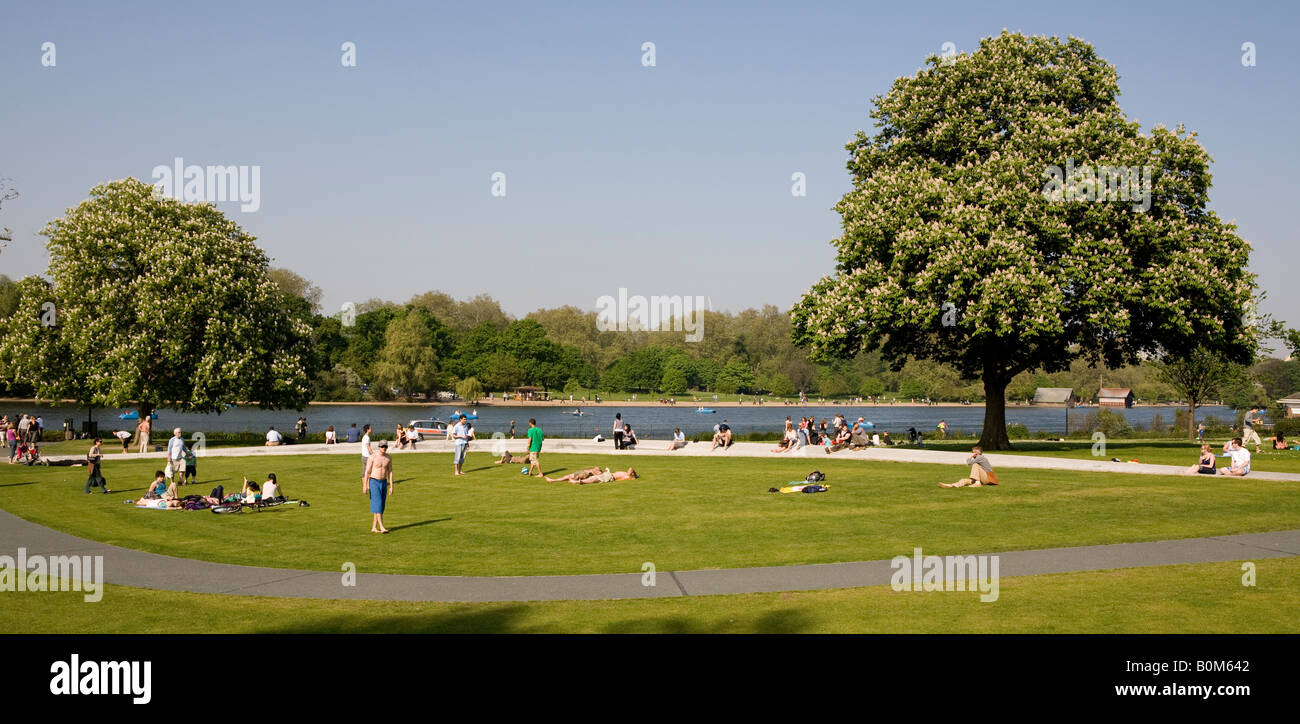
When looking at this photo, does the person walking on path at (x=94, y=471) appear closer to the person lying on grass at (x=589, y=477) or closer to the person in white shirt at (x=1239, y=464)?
the person lying on grass at (x=589, y=477)

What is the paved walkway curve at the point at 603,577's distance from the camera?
495 inches

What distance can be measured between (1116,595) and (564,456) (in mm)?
29214

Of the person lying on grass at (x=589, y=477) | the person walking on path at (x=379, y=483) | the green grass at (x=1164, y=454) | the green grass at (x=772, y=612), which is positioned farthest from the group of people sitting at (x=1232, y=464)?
the person walking on path at (x=379, y=483)

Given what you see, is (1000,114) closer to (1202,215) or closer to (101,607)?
(1202,215)

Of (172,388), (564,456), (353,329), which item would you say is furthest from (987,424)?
(353,329)

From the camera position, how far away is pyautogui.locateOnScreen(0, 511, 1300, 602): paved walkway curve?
12578mm

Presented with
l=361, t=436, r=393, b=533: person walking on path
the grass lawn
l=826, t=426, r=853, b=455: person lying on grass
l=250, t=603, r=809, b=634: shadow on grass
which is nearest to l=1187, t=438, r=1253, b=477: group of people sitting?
the grass lawn

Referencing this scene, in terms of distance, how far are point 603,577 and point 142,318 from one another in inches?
1649

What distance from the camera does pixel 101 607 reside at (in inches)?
463

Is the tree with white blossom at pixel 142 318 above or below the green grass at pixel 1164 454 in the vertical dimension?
above

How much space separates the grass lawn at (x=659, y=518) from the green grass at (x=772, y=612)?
8.85 ft

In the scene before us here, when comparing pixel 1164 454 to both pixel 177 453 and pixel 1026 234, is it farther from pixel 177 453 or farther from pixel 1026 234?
pixel 177 453

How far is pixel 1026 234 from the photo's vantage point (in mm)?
34719
